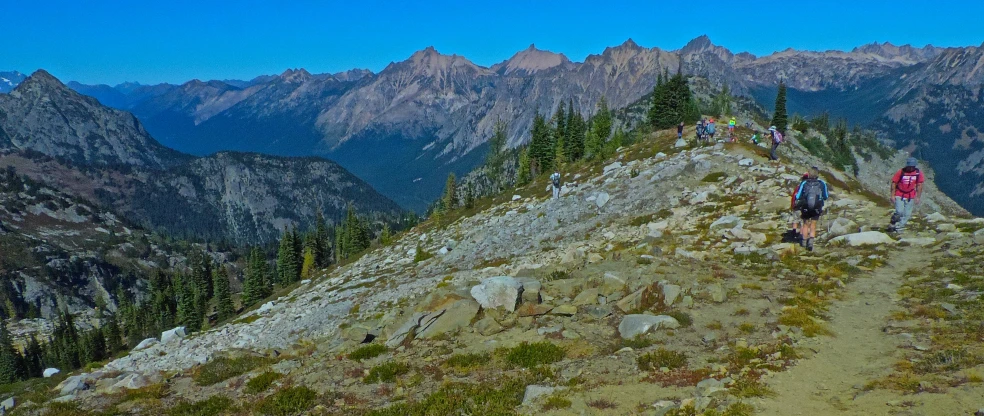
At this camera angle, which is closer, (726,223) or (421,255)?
(726,223)

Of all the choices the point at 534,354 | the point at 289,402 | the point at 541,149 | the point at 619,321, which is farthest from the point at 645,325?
the point at 541,149

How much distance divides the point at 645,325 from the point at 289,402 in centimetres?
952

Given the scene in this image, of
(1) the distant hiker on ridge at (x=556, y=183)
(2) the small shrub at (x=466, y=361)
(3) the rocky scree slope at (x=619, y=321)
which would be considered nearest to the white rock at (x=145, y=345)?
(3) the rocky scree slope at (x=619, y=321)

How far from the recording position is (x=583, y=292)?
17.0 metres

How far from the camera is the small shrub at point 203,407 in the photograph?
11.7 m

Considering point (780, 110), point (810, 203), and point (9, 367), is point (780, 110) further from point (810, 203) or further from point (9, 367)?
point (9, 367)

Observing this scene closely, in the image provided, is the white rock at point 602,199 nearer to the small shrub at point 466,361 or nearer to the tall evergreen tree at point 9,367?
the small shrub at point 466,361

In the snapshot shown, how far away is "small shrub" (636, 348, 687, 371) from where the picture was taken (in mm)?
11312

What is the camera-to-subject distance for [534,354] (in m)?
12.8

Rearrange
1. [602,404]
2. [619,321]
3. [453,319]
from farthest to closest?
[453,319] < [619,321] < [602,404]

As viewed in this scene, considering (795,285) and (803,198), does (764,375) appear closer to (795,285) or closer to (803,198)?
(795,285)

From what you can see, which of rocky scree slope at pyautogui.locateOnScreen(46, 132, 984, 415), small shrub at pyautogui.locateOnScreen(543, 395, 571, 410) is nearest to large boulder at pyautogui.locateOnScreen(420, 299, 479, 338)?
rocky scree slope at pyautogui.locateOnScreen(46, 132, 984, 415)

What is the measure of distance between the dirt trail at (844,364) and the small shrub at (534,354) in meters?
4.96

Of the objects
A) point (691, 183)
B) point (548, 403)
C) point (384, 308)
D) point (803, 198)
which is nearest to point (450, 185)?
point (691, 183)
